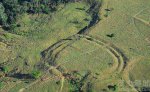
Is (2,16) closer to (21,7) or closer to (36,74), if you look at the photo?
(21,7)

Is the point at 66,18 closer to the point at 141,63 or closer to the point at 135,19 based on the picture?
the point at 135,19

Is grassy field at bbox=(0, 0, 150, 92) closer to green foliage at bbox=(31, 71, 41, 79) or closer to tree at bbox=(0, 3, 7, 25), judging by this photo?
green foliage at bbox=(31, 71, 41, 79)

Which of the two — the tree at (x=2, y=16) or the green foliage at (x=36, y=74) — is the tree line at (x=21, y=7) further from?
the green foliage at (x=36, y=74)

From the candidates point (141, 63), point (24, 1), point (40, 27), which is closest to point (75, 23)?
point (40, 27)

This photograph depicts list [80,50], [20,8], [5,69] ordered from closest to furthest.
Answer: [5,69]
[80,50]
[20,8]

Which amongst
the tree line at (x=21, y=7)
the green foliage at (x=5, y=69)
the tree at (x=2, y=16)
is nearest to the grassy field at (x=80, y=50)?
the green foliage at (x=5, y=69)

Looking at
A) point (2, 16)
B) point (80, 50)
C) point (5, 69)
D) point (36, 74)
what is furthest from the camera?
point (2, 16)

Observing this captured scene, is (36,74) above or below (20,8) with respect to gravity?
below

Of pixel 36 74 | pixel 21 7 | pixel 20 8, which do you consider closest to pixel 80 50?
pixel 36 74
